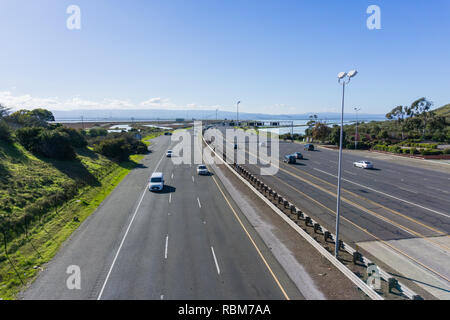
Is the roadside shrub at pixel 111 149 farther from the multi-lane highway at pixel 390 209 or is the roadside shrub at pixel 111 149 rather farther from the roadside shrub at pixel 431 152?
the roadside shrub at pixel 431 152

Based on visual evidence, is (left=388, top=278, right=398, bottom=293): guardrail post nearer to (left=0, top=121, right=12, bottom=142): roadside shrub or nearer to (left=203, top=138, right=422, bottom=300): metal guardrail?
(left=203, top=138, right=422, bottom=300): metal guardrail

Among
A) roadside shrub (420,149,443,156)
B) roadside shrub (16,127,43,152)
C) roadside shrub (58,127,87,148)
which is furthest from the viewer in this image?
roadside shrub (420,149,443,156)

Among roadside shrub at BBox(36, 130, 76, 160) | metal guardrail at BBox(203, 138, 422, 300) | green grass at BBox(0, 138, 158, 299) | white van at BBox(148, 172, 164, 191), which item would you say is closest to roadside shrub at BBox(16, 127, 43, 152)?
roadside shrub at BBox(36, 130, 76, 160)

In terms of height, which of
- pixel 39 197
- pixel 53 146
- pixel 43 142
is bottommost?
pixel 39 197

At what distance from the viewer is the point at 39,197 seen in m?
25.3

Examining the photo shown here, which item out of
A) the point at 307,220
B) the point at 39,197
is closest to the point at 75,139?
the point at 39,197

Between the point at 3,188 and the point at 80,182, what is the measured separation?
27.9 ft

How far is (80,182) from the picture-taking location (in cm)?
3241

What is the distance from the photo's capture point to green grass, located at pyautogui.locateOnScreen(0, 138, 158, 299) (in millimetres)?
15219

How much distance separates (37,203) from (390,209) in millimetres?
32603

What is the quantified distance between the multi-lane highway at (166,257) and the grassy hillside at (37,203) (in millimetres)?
1152

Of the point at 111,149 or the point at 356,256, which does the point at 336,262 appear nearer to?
the point at 356,256

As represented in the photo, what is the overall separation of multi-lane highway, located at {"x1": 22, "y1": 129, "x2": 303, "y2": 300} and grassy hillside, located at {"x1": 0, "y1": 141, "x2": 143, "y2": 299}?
115cm
